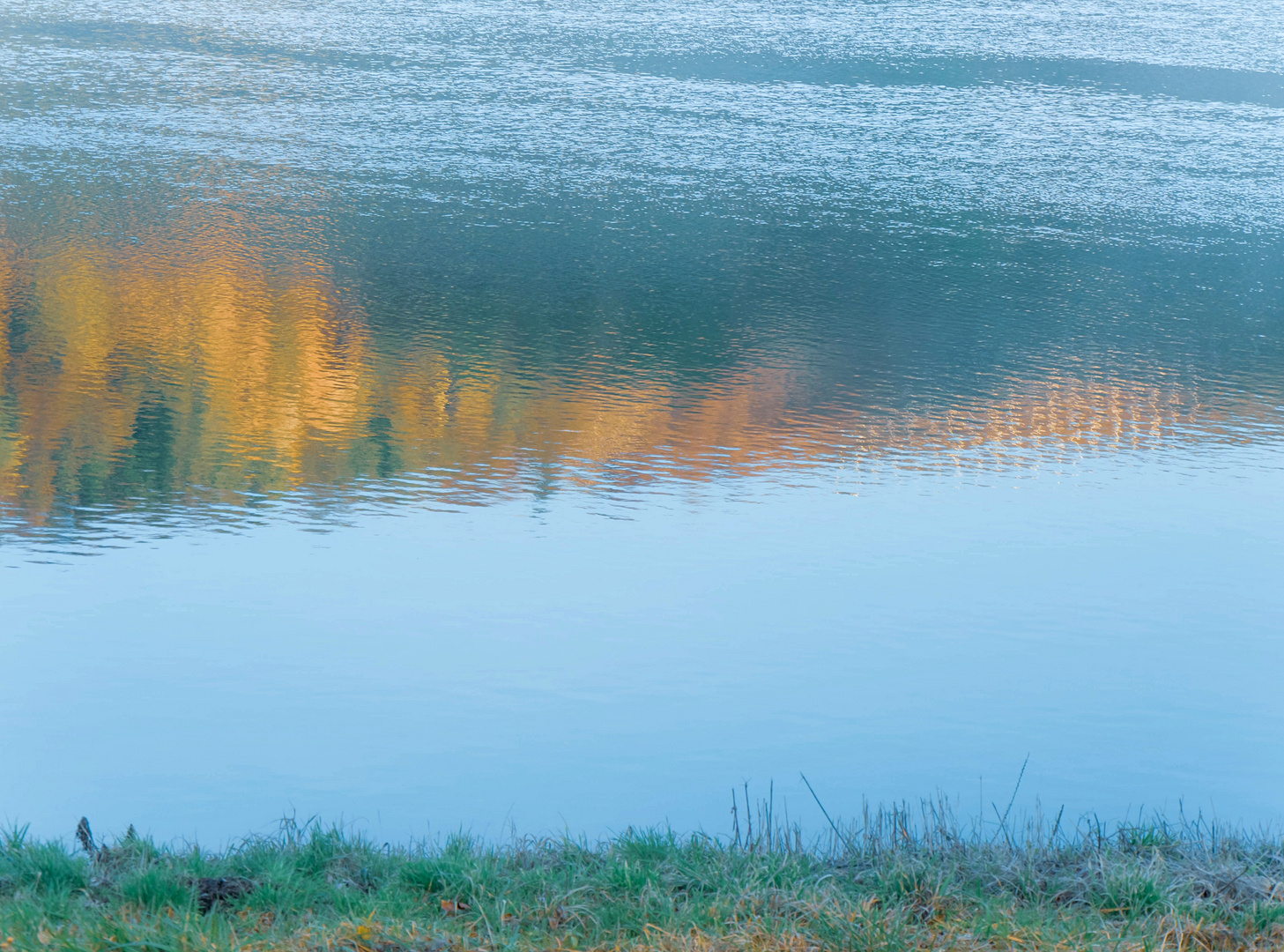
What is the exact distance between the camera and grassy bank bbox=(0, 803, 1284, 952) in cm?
311

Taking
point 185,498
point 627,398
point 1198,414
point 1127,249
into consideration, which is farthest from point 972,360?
point 185,498

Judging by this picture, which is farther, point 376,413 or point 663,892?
point 376,413

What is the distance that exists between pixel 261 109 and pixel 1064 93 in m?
15.4

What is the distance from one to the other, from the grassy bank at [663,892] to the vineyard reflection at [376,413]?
4456mm

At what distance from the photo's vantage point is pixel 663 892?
11.2 ft

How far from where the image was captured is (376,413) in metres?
10.1

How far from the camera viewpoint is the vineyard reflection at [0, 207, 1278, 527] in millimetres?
8602

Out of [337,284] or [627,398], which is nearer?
[627,398]

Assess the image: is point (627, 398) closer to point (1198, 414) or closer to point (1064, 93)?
point (1198, 414)

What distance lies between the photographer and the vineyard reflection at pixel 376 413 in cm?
860

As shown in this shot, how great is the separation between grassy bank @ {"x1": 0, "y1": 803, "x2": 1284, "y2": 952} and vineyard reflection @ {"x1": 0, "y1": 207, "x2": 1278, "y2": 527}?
4.46 m

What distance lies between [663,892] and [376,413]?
7174mm

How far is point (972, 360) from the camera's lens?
1247 cm

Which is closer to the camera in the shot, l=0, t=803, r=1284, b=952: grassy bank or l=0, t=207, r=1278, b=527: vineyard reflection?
l=0, t=803, r=1284, b=952: grassy bank
